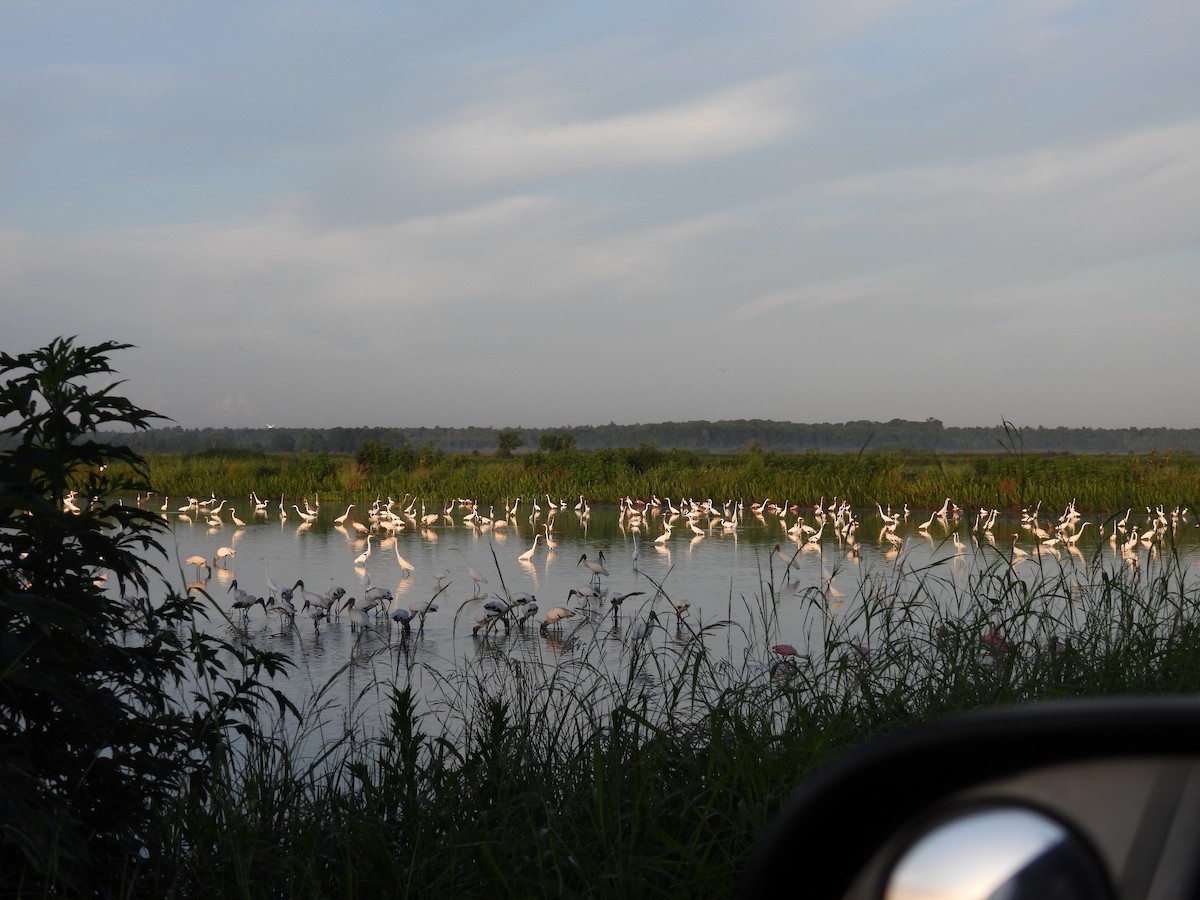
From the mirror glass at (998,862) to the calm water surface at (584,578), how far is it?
9.49 ft

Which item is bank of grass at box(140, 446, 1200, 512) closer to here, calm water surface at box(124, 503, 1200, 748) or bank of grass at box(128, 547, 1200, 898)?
calm water surface at box(124, 503, 1200, 748)

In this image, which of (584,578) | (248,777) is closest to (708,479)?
(584,578)

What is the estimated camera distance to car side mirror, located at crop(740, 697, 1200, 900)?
80 centimetres

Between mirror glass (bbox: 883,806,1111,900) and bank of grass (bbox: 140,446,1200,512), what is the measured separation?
20227 millimetres

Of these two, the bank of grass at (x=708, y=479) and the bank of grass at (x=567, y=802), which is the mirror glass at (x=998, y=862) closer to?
A: the bank of grass at (x=567, y=802)

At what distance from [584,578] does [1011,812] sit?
38.9 ft

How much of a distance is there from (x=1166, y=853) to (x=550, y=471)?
98.7ft

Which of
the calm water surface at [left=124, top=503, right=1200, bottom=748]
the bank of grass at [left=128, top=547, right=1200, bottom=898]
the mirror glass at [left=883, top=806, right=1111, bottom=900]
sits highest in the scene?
the mirror glass at [left=883, top=806, right=1111, bottom=900]

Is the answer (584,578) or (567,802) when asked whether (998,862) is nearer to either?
(567,802)

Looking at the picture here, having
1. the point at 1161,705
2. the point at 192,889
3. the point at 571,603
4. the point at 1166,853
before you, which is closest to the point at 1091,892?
the point at 1166,853

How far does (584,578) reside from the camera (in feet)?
41.6

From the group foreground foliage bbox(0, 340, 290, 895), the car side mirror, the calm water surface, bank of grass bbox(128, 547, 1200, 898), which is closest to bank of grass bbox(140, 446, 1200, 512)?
the calm water surface

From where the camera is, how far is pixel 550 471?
101 ft

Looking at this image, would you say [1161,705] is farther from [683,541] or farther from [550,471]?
[550,471]
